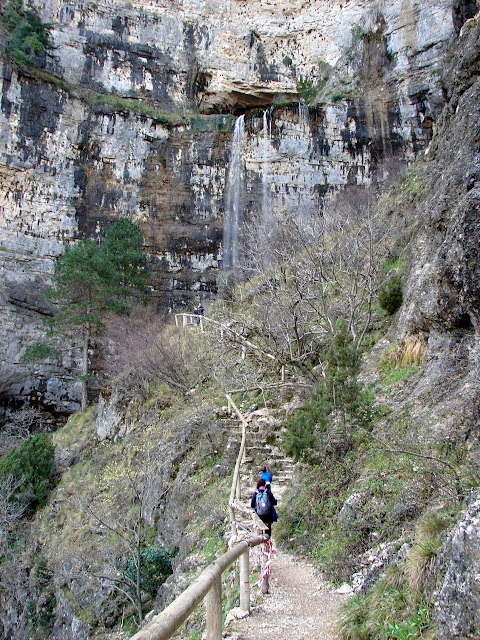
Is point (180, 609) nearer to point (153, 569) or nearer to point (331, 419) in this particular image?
point (331, 419)

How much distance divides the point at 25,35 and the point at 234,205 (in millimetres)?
18720

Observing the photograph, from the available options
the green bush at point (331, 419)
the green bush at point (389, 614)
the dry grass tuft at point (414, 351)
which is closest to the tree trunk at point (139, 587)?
the green bush at point (331, 419)

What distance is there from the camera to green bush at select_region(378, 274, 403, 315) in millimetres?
12281

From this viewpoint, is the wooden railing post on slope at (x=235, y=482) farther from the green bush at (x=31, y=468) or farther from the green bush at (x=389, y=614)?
the green bush at (x=31, y=468)

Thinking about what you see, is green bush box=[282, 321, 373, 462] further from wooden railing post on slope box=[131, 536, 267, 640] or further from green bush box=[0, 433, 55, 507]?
green bush box=[0, 433, 55, 507]

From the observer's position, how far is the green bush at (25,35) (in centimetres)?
3111

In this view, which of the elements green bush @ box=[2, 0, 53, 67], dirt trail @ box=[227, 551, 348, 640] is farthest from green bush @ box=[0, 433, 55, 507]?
green bush @ box=[2, 0, 53, 67]

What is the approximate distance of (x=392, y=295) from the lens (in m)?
12.3

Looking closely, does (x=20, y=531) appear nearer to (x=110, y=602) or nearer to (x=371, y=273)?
(x=110, y=602)

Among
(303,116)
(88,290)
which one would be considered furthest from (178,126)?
(88,290)

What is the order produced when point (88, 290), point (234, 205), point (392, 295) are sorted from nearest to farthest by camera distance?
point (392, 295), point (88, 290), point (234, 205)

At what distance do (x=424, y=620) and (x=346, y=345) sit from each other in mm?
5754

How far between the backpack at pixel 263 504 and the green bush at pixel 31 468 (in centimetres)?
1473

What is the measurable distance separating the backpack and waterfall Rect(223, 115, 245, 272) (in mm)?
26747
